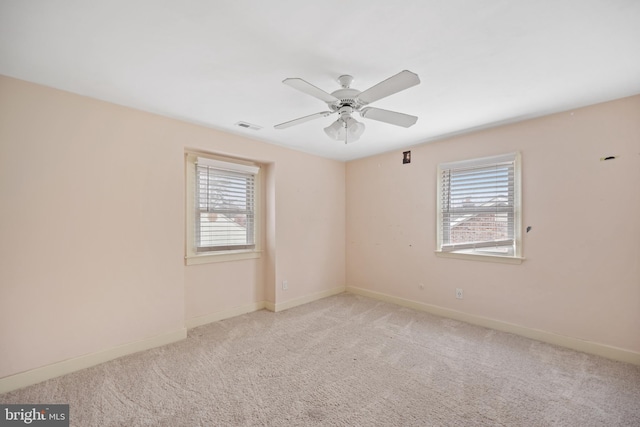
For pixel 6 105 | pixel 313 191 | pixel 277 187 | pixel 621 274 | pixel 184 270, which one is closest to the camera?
pixel 6 105

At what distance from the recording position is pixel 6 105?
2.04 metres

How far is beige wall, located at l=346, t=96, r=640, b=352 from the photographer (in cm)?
241

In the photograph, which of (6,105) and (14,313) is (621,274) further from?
(6,105)

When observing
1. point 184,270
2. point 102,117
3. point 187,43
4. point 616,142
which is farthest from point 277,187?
point 616,142

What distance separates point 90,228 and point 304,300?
2.78 m

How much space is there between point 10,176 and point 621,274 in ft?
16.7

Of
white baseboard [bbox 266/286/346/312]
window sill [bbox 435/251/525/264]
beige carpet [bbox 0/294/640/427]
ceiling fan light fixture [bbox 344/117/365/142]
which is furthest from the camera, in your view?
white baseboard [bbox 266/286/346/312]

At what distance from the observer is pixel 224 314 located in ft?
11.4

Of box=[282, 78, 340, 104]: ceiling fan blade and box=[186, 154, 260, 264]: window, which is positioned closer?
box=[282, 78, 340, 104]: ceiling fan blade

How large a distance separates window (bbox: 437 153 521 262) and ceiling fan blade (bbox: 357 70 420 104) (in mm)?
2049

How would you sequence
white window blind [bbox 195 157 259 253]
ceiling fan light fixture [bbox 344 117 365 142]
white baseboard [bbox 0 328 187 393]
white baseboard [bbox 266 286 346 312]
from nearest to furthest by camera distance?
white baseboard [bbox 0 328 187 393]
ceiling fan light fixture [bbox 344 117 365 142]
white window blind [bbox 195 157 259 253]
white baseboard [bbox 266 286 346 312]

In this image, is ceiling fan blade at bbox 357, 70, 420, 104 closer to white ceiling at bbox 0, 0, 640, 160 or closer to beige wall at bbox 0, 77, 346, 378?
white ceiling at bbox 0, 0, 640, 160

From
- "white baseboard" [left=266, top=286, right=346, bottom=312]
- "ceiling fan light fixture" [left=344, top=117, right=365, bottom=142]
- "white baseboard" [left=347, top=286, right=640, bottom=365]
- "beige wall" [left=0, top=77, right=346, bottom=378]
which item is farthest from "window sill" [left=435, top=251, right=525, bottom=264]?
"beige wall" [left=0, top=77, right=346, bottom=378]

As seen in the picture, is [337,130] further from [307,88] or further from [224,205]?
[224,205]
